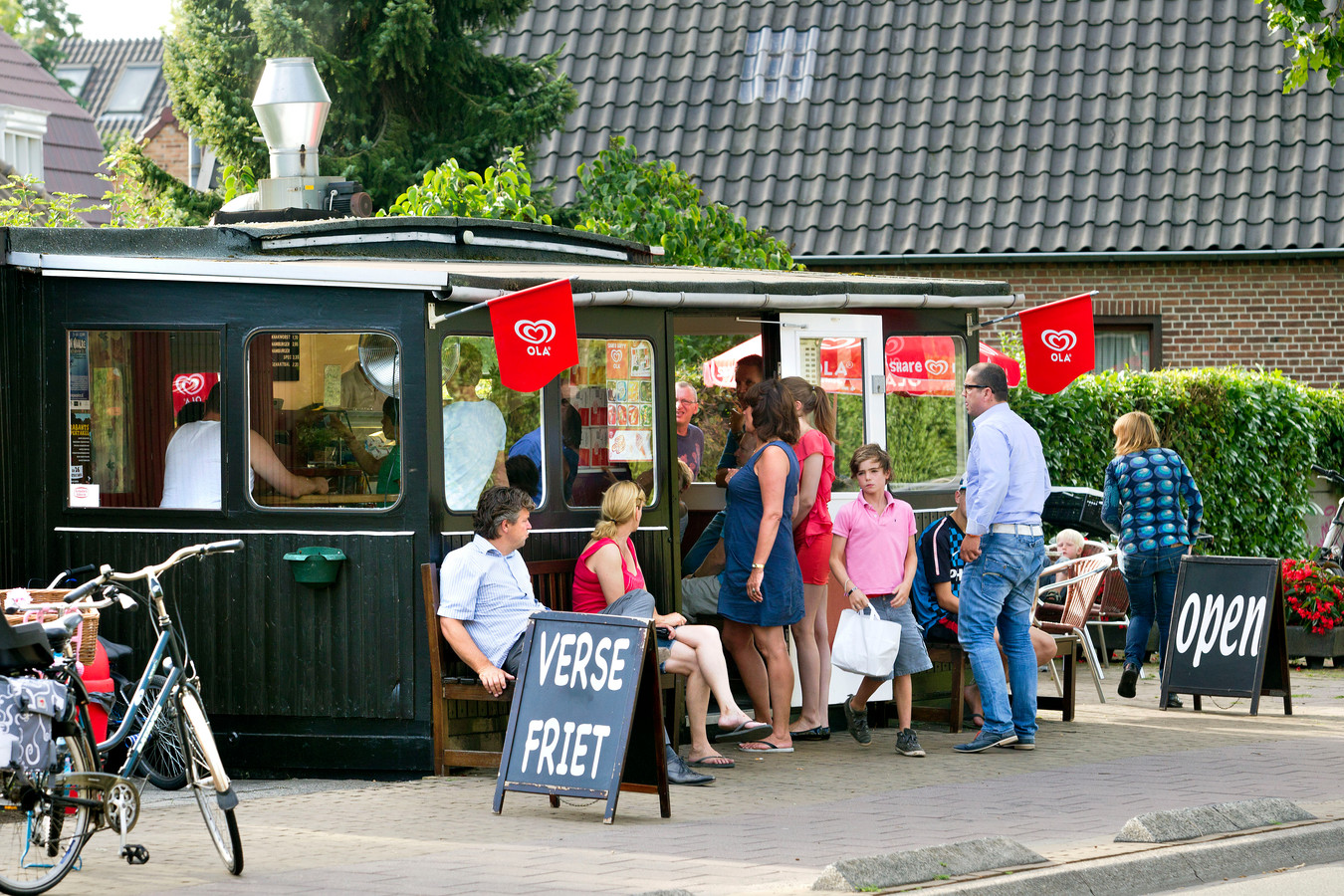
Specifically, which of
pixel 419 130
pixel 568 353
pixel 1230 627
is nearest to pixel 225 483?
pixel 568 353

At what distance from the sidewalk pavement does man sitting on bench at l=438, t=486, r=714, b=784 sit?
0.60m

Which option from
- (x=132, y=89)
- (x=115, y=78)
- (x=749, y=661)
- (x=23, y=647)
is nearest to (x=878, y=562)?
(x=749, y=661)

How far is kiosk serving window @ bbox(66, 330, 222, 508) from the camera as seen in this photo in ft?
28.8

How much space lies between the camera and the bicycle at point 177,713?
240 inches

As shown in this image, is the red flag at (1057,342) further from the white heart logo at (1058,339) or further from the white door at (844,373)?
the white door at (844,373)

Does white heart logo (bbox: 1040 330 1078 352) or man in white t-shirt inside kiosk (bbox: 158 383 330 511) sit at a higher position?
white heart logo (bbox: 1040 330 1078 352)

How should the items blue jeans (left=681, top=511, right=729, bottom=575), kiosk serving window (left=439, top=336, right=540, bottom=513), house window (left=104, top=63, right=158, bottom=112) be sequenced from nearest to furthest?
kiosk serving window (left=439, top=336, right=540, bottom=513), blue jeans (left=681, top=511, right=729, bottom=575), house window (left=104, top=63, right=158, bottom=112)

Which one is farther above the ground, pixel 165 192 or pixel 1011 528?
pixel 165 192

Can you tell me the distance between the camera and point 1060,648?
10.2 m

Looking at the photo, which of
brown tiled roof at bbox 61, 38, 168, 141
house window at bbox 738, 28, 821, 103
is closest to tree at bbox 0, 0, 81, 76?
brown tiled roof at bbox 61, 38, 168, 141

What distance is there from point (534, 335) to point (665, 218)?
5305mm

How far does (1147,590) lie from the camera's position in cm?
1149

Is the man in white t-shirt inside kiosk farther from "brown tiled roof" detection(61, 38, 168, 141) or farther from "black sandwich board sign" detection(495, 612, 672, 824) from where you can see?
"brown tiled roof" detection(61, 38, 168, 141)

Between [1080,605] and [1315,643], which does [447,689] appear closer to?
[1080,605]
